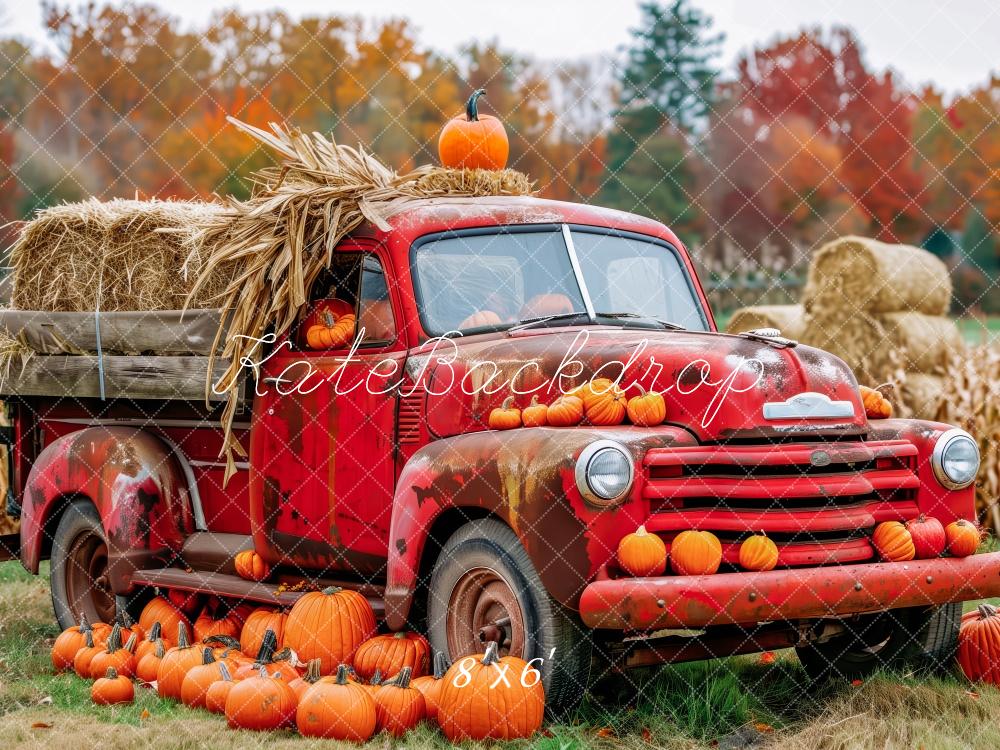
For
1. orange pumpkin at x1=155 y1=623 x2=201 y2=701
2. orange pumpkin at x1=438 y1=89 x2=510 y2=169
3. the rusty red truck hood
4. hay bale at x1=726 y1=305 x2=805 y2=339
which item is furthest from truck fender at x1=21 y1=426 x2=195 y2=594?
hay bale at x1=726 y1=305 x2=805 y2=339

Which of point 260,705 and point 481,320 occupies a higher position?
point 481,320

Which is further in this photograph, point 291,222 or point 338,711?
point 291,222

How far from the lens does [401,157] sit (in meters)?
29.9

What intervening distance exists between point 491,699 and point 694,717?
0.89 metres

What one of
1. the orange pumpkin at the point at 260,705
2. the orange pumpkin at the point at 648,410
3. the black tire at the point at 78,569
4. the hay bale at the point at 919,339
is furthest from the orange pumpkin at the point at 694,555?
the hay bale at the point at 919,339

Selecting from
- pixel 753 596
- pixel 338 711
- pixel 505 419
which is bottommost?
pixel 338 711

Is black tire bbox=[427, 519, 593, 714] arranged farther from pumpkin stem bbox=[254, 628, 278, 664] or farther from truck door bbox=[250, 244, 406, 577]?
pumpkin stem bbox=[254, 628, 278, 664]

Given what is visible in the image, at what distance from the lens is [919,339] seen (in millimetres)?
14914

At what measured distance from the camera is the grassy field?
4.98 meters

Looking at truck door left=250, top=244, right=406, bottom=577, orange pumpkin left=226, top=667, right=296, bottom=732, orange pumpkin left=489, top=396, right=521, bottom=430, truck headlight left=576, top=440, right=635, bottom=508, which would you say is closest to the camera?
truck headlight left=576, top=440, right=635, bottom=508

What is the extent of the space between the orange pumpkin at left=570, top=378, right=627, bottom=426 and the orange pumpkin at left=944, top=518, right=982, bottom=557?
1474 mm

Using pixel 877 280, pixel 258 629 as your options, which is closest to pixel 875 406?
pixel 258 629

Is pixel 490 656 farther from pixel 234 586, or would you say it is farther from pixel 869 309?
pixel 869 309

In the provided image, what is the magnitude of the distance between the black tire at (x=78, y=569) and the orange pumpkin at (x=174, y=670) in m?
1.50
